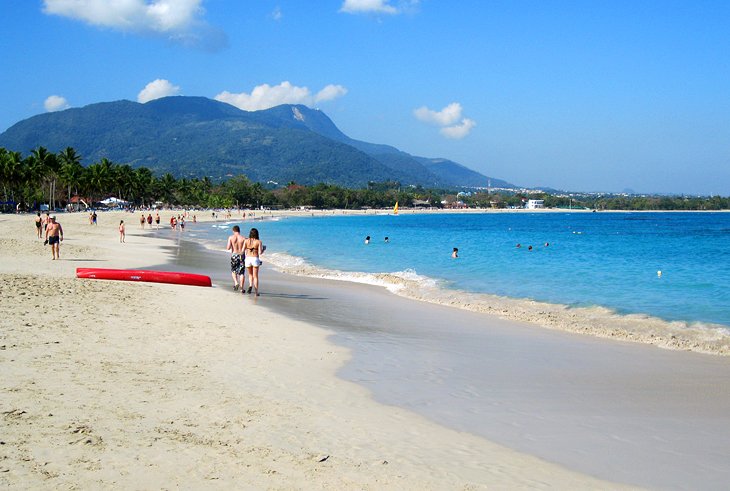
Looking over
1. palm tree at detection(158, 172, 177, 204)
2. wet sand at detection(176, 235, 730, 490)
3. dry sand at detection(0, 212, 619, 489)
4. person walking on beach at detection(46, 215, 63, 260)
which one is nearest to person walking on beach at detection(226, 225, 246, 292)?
wet sand at detection(176, 235, 730, 490)

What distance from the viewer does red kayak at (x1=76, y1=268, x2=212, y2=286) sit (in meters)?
15.2

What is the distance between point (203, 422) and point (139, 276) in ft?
35.8

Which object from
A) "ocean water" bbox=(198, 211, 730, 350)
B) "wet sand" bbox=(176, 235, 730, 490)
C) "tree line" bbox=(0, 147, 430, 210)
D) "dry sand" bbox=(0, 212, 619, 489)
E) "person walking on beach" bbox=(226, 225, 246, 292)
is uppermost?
"tree line" bbox=(0, 147, 430, 210)

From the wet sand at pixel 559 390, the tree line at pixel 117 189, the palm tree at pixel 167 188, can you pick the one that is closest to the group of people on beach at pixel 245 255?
the wet sand at pixel 559 390

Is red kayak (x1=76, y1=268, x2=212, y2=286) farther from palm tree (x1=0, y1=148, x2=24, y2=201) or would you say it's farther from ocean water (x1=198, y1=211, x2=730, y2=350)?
palm tree (x1=0, y1=148, x2=24, y2=201)

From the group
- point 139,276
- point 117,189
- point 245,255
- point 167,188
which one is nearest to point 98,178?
point 117,189

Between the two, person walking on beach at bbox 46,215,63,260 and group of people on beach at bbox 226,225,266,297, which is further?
person walking on beach at bbox 46,215,63,260

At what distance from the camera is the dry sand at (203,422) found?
14.6 feet

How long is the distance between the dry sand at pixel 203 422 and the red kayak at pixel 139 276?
17.8 ft

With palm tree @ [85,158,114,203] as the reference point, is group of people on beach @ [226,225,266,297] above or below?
below

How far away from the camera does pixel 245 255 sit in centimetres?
1528

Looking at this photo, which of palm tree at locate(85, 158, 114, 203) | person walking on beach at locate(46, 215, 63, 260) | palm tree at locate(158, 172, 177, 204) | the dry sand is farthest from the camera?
palm tree at locate(158, 172, 177, 204)

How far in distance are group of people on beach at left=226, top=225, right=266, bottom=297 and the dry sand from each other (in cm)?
517

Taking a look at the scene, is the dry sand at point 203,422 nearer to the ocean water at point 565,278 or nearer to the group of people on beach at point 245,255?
the group of people on beach at point 245,255
